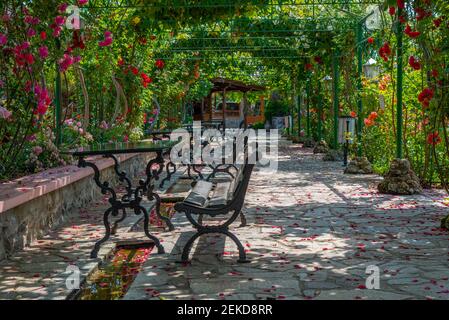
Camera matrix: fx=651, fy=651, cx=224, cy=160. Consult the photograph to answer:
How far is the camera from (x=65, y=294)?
4.08 metres

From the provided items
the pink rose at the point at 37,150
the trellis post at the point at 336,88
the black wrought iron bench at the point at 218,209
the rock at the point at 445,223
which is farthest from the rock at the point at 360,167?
the black wrought iron bench at the point at 218,209

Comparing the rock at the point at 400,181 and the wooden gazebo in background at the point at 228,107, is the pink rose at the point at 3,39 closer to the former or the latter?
the rock at the point at 400,181

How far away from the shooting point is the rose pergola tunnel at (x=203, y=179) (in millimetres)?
4824

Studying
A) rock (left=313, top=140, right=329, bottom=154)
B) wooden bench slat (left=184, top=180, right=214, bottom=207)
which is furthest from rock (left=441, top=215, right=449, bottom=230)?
rock (left=313, top=140, right=329, bottom=154)

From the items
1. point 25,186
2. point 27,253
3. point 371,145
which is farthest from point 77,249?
point 371,145

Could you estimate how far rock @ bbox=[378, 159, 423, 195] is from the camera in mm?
8695

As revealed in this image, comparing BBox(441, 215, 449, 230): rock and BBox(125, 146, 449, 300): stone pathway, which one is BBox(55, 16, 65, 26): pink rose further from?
BBox(441, 215, 449, 230): rock

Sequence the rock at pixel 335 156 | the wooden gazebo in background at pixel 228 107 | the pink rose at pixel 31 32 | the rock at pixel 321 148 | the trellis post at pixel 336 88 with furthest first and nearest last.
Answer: the wooden gazebo in background at pixel 228 107 < the rock at pixel 321 148 < the rock at pixel 335 156 < the trellis post at pixel 336 88 < the pink rose at pixel 31 32

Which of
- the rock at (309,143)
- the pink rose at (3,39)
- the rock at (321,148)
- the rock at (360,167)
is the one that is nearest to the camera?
the pink rose at (3,39)

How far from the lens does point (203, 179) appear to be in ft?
29.8

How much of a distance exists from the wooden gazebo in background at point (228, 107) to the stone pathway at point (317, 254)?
55.0 feet

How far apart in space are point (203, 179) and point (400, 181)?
269cm
